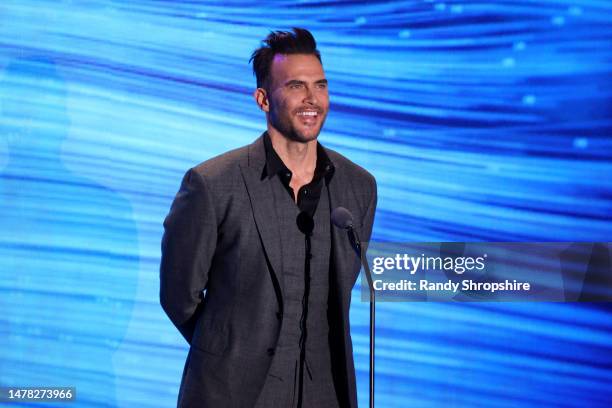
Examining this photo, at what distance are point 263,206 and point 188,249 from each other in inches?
12.3

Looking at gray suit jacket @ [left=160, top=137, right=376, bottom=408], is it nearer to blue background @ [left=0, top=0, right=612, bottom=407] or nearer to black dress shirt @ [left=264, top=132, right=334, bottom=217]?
black dress shirt @ [left=264, top=132, right=334, bottom=217]

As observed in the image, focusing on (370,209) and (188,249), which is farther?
(370,209)

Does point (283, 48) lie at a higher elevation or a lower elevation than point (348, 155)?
higher

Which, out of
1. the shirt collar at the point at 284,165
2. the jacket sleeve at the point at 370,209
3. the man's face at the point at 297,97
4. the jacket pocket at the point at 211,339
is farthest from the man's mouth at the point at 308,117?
the jacket pocket at the point at 211,339

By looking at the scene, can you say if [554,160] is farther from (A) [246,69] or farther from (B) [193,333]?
(B) [193,333]

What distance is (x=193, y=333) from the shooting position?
3307 millimetres

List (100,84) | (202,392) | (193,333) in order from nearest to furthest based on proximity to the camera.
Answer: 1. (202,392)
2. (193,333)
3. (100,84)

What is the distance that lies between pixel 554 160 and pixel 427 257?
2.82 ft

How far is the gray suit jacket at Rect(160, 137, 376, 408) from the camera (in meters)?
2.98

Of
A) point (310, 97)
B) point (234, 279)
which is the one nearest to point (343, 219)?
point (234, 279)

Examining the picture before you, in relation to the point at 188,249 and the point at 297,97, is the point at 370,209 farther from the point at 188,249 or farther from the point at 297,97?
the point at 188,249

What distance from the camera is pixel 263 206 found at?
10.2 ft

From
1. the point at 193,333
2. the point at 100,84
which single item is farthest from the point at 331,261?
the point at 100,84

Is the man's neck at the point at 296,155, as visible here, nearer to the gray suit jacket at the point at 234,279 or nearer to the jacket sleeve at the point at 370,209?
the gray suit jacket at the point at 234,279
